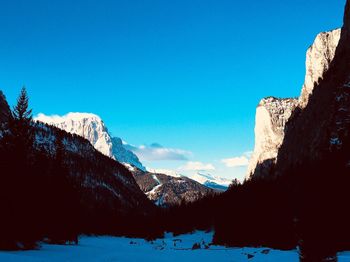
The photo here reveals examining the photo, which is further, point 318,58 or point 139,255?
point 318,58

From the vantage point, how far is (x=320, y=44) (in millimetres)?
176250

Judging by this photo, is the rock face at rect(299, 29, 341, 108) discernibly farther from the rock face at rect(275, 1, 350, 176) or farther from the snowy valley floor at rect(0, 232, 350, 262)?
the snowy valley floor at rect(0, 232, 350, 262)

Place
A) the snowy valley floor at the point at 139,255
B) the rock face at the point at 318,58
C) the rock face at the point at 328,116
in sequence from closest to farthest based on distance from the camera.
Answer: the snowy valley floor at the point at 139,255 → the rock face at the point at 328,116 → the rock face at the point at 318,58

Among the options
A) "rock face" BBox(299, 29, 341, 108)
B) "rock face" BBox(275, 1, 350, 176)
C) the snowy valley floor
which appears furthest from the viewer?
"rock face" BBox(299, 29, 341, 108)

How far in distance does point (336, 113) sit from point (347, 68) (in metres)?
16.0

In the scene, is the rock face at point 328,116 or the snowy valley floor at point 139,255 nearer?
the snowy valley floor at point 139,255

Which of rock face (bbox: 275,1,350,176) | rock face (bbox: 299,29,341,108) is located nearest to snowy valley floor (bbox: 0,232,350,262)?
rock face (bbox: 275,1,350,176)

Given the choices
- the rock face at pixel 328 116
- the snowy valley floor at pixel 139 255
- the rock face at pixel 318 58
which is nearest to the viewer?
the snowy valley floor at pixel 139 255

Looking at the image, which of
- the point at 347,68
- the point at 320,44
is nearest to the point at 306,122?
the point at 347,68

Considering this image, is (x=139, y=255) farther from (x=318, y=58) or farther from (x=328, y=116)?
(x=318, y=58)

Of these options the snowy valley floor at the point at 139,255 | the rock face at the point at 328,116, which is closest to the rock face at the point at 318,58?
the rock face at the point at 328,116

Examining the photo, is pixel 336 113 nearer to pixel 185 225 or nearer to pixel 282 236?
pixel 282 236

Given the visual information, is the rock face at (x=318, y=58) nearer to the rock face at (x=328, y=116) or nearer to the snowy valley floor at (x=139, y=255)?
the rock face at (x=328, y=116)

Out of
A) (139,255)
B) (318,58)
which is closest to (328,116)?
(139,255)
